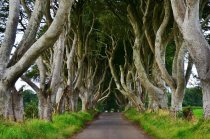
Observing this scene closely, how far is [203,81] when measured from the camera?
1294cm

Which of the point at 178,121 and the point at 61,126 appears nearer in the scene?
the point at 178,121

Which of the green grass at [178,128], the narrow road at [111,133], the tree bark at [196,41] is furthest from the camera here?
the narrow road at [111,133]

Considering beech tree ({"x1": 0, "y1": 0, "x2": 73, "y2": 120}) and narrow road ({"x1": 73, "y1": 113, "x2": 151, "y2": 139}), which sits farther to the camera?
narrow road ({"x1": 73, "y1": 113, "x2": 151, "y2": 139})

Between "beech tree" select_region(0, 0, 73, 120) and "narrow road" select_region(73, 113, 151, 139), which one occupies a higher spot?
"beech tree" select_region(0, 0, 73, 120)

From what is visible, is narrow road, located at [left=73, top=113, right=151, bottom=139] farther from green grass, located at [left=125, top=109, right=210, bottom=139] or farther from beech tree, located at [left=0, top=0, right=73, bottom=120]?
beech tree, located at [left=0, top=0, right=73, bottom=120]

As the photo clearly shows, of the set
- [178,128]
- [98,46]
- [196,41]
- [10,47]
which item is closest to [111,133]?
[178,128]

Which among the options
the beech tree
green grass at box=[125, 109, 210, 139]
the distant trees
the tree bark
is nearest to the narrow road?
green grass at box=[125, 109, 210, 139]

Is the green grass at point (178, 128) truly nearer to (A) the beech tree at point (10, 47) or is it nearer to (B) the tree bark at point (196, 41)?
(B) the tree bark at point (196, 41)

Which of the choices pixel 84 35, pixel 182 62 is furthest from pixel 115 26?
pixel 182 62

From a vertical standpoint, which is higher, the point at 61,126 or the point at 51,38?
the point at 51,38

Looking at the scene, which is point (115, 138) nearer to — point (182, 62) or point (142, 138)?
point (142, 138)

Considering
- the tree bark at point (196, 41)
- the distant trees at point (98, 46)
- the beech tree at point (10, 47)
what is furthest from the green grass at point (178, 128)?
the beech tree at point (10, 47)

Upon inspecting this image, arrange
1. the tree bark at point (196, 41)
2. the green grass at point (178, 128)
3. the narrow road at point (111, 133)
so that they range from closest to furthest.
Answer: the tree bark at point (196, 41) → the green grass at point (178, 128) → the narrow road at point (111, 133)

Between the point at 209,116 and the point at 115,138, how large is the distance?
5.89 metres
